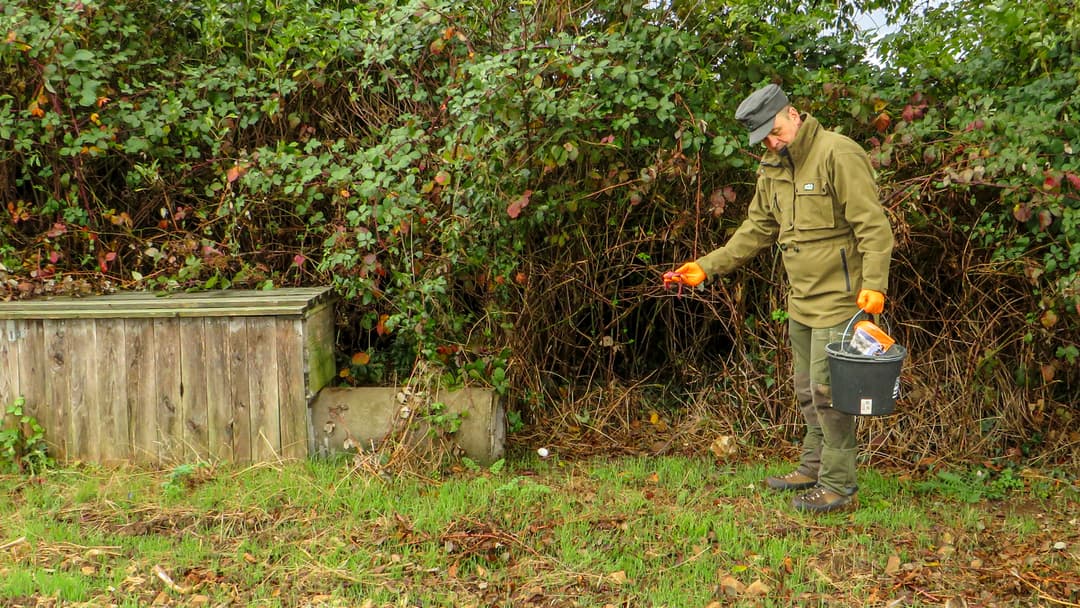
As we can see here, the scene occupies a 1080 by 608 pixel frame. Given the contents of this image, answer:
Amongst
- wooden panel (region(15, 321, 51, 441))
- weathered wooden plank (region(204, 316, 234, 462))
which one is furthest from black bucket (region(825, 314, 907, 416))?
wooden panel (region(15, 321, 51, 441))

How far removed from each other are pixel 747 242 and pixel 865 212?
752mm

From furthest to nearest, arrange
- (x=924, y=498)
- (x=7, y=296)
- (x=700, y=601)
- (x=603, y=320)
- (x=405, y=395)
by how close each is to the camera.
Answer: (x=603, y=320) → (x=7, y=296) → (x=405, y=395) → (x=924, y=498) → (x=700, y=601)

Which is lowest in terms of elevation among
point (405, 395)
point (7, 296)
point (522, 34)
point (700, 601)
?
point (700, 601)

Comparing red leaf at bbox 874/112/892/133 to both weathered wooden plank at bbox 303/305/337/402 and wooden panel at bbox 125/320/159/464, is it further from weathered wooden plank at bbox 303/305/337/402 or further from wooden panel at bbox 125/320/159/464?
wooden panel at bbox 125/320/159/464

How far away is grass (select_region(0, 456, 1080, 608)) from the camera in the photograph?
3.70 metres

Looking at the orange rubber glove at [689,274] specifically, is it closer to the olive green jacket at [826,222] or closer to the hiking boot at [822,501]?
the olive green jacket at [826,222]

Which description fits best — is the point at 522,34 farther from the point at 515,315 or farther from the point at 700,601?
the point at 700,601

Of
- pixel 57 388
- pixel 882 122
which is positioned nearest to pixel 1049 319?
pixel 882 122

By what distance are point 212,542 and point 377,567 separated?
0.83 metres

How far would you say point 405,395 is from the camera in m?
5.09

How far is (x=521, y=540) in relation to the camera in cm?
414

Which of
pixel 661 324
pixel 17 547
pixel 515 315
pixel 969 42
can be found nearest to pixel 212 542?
pixel 17 547

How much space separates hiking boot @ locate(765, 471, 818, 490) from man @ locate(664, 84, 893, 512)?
14cm

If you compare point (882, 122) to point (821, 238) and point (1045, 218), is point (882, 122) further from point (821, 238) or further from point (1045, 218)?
point (821, 238)
